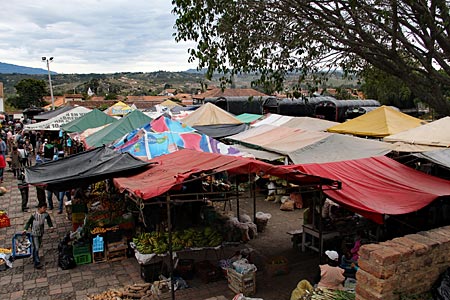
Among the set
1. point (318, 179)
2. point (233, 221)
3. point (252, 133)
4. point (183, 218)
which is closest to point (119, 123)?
point (252, 133)

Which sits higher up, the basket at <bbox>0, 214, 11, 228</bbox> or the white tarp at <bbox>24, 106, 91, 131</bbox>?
the white tarp at <bbox>24, 106, 91, 131</bbox>

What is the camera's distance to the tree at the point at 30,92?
5825 cm

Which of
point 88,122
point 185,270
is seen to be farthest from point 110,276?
point 88,122

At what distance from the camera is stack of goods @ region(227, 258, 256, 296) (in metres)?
6.66

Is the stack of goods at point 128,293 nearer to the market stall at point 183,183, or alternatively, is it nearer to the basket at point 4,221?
the market stall at point 183,183

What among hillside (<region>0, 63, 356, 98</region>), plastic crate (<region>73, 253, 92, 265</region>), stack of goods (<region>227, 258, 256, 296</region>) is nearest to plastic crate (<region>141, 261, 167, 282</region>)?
stack of goods (<region>227, 258, 256, 296</region>)

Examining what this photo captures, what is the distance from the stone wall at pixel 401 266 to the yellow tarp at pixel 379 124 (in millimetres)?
8028

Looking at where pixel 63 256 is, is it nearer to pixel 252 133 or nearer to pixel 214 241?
pixel 214 241

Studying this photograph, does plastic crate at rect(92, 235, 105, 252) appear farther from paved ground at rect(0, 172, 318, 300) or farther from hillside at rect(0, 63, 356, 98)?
hillside at rect(0, 63, 356, 98)

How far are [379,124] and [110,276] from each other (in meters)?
9.25

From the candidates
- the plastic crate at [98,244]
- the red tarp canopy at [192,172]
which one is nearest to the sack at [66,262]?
the plastic crate at [98,244]

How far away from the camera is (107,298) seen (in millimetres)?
6457

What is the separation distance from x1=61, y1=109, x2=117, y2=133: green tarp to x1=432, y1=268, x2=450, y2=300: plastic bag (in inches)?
565

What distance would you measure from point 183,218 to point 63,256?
266cm
